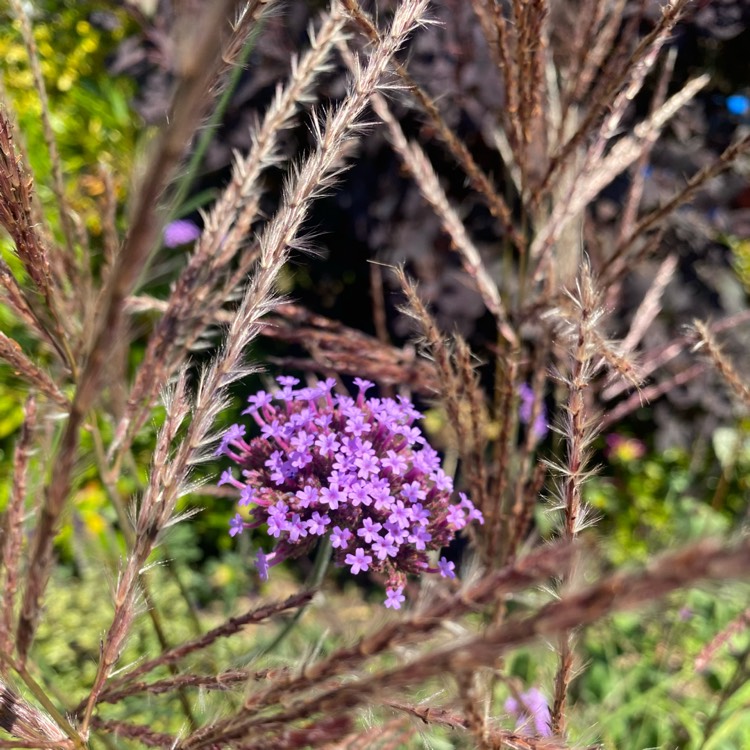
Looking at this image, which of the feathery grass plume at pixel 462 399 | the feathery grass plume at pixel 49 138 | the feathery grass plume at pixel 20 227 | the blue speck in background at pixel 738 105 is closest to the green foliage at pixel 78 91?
the feathery grass plume at pixel 49 138

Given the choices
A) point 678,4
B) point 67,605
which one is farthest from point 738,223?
point 67,605

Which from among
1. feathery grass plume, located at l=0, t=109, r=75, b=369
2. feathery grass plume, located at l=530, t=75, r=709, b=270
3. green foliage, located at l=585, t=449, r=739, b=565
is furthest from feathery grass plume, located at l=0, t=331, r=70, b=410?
green foliage, located at l=585, t=449, r=739, b=565

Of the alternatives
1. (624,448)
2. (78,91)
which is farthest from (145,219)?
(78,91)

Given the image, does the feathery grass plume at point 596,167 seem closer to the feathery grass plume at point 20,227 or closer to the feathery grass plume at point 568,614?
the feathery grass plume at point 20,227

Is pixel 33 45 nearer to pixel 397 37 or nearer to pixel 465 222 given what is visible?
pixel 397 37

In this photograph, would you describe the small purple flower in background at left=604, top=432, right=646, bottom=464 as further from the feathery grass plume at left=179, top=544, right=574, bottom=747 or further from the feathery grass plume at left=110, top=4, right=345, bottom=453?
the feathery grass plume at left=179, top=544, right=574, bottom=747

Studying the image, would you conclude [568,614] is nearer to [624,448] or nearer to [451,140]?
[451,140]
